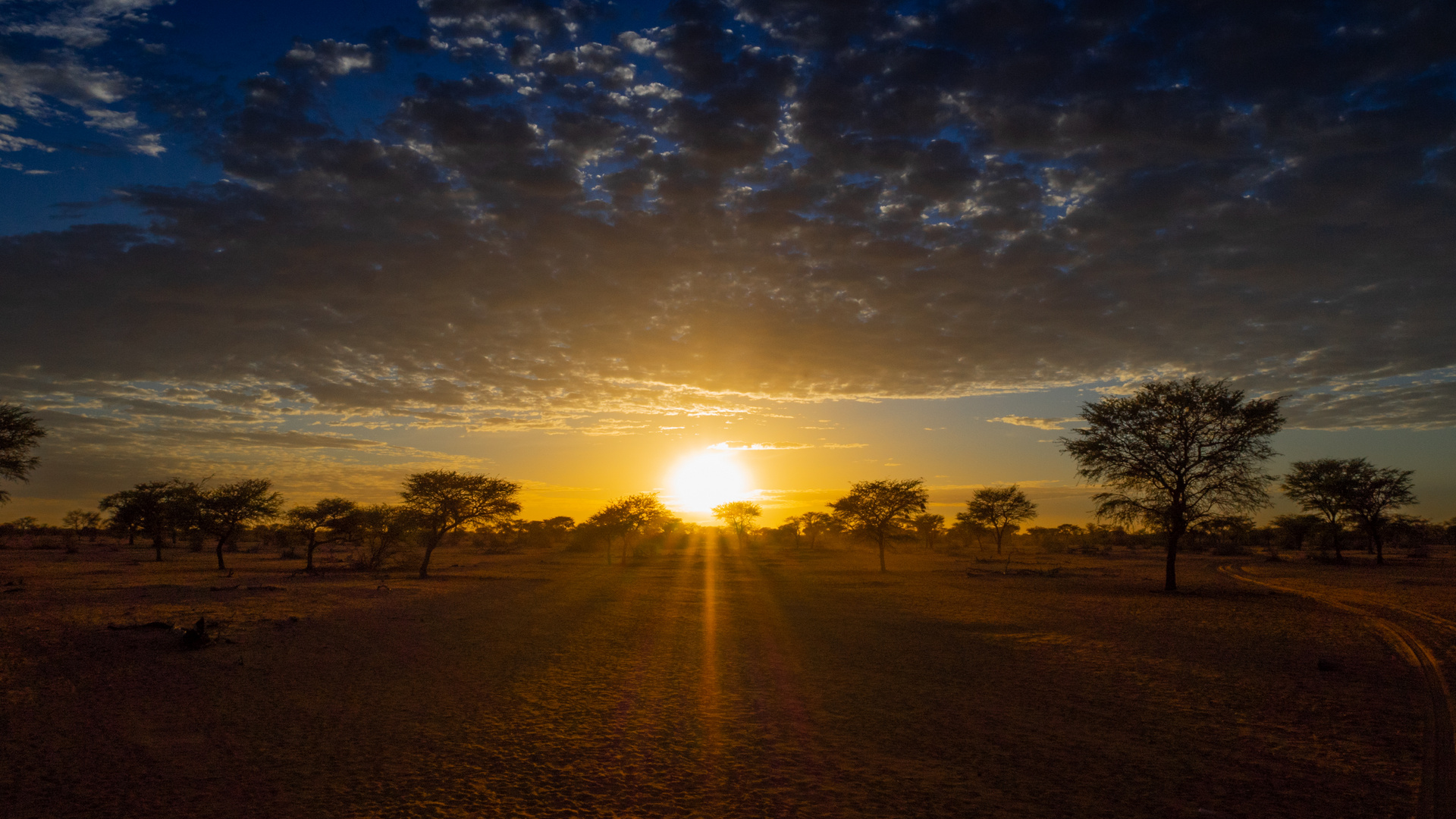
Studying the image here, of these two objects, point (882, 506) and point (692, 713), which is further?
point (882, 506)

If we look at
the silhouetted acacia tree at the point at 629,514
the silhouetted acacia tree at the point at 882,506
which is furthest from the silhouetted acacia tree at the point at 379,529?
the silhouetted acacia tree at the point at 882,506

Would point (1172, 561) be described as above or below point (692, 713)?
above

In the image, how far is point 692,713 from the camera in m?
11.7

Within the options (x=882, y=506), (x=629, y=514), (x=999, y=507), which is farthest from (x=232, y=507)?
(x=999, y=507)

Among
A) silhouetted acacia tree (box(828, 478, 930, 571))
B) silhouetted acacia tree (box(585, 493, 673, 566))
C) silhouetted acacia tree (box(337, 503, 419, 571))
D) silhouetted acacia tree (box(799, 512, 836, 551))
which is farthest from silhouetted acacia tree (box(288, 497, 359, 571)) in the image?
silhouetted acacia tree (box(799, 512, 836, 551))

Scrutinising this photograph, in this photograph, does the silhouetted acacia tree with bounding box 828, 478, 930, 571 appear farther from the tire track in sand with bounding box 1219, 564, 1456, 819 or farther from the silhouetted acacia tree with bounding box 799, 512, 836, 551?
the silhouetted acacia tree with bounding box 799, 512, 836, 551

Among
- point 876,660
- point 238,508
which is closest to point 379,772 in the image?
point 876,660

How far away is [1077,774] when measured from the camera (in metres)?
8.68

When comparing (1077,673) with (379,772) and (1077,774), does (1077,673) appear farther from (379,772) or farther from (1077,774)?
(379,772)

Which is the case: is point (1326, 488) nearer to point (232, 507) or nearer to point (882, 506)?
point (882, 506)

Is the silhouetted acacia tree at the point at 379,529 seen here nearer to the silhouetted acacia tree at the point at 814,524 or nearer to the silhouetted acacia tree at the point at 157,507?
the silhouetted acacia tree at the point at 157,507

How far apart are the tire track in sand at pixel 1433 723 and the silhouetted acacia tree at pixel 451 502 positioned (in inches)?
1706

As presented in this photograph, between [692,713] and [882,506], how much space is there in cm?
4406

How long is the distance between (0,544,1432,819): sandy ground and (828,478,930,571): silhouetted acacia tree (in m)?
28.6
